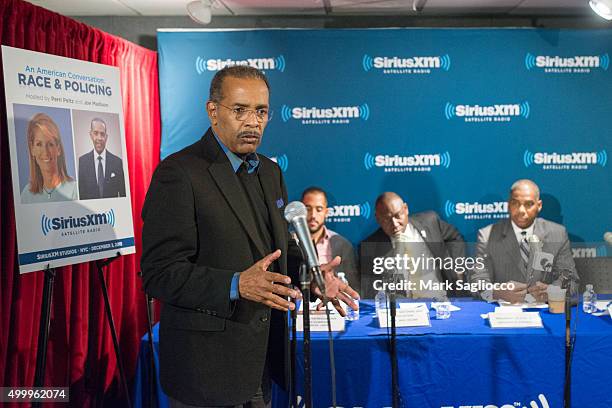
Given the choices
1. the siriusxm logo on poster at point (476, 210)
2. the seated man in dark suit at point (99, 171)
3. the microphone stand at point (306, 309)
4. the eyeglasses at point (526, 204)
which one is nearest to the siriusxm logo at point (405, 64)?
the siriusxm logo on poster at point (476, 210)

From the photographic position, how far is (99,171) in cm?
288

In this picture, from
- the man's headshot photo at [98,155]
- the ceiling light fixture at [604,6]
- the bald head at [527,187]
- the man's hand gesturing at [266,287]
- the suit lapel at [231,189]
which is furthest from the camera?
the bald head at [527,187]

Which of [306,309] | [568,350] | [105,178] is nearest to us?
[306,309]

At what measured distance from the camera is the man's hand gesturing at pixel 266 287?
1.25 meters

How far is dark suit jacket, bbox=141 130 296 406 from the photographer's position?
1373 mm

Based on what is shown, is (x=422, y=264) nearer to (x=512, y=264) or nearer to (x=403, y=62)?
(x=512, y=264)

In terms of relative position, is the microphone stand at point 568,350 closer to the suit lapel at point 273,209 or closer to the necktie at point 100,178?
the suit lapel at point 273,209

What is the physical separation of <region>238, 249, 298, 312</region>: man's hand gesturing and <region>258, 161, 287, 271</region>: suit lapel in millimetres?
298

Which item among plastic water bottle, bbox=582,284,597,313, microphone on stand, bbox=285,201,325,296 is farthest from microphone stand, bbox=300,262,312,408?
plastic water bottle, bbox=582,284,597,313

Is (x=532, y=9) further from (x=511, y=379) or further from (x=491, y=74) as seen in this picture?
(x=511, y=379)

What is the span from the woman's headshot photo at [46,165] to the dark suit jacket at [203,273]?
4.05 feet

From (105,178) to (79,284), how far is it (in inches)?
24.5

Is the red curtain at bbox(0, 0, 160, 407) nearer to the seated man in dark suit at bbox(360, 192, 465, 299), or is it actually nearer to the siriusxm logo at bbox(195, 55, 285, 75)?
the siriusxm logo at bbox(195, 55, 285, 75)

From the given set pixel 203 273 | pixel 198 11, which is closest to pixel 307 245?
pixel 203 273
